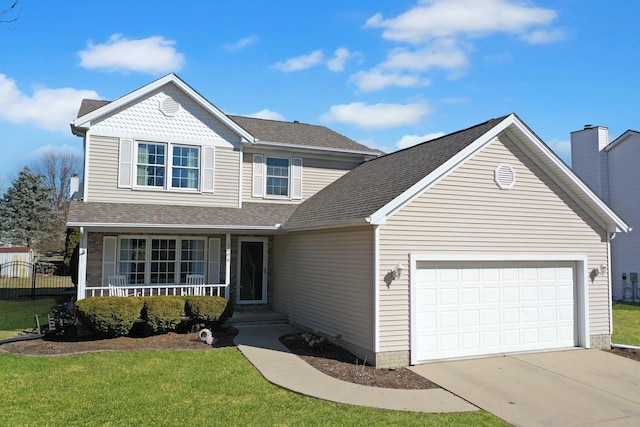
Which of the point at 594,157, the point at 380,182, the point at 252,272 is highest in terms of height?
the point at 594,157

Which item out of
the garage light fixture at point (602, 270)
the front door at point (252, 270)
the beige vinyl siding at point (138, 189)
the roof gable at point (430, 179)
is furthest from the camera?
the front door at point (252, 270)

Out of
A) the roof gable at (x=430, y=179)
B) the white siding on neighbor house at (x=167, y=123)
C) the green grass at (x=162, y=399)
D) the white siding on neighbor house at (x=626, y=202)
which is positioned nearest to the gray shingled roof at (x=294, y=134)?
the white siding on neighbor house at (x=167, y=123)

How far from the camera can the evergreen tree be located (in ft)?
143

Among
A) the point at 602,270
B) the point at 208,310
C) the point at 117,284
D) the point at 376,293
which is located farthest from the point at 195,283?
the point at 602,270

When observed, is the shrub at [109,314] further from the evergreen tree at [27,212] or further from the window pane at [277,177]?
the evergreen tree at [27,212]

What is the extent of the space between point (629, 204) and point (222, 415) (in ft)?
80.4

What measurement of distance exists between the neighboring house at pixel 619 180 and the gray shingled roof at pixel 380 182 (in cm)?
1579

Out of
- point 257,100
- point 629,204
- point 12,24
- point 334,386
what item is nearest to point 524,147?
point 334,386

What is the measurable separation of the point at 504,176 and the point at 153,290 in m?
10.7

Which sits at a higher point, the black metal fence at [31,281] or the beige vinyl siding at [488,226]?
the beige vinyl siding at [488,226]

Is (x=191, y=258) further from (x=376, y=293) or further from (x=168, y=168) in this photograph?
(x=376, y=293)

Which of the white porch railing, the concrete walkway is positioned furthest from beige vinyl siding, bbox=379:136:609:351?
the white porch railing

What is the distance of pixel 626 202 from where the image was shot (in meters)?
24.2

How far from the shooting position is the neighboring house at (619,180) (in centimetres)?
2362
